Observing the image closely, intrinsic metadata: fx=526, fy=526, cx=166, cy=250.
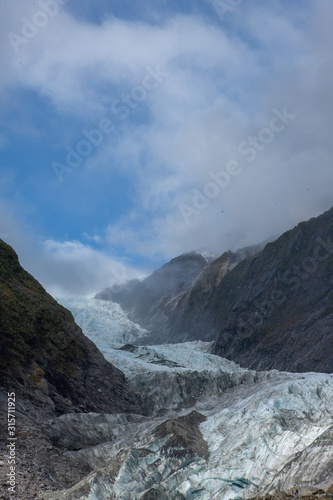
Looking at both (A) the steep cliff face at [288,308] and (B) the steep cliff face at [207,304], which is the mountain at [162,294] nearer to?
(B) the steep cliff face at [207,304]

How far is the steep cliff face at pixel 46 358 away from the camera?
45875mm

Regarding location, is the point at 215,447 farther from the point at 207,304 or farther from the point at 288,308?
the point at 207,304

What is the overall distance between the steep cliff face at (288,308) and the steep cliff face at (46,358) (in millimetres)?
38568

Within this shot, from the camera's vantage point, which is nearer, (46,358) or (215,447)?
(215,447)

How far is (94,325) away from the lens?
5458 inches

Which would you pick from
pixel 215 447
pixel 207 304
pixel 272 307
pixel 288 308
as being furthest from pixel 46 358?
pixel 207 304

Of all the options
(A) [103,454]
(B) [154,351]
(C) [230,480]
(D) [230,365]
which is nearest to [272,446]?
(C) [230,480]

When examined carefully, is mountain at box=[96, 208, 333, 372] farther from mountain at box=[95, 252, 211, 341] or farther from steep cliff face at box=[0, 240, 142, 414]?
steep cliff face at box=[0, 240, 142, 414]

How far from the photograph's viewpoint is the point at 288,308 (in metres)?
106

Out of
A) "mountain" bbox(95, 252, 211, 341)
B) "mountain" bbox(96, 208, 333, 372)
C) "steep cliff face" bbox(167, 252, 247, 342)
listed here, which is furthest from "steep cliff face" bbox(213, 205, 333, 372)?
"mountain" bbox(95, 252, 211, 341)

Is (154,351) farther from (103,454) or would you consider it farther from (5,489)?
(5,489)

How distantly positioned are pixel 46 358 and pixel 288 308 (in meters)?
64.2

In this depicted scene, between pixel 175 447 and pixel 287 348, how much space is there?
63.1m

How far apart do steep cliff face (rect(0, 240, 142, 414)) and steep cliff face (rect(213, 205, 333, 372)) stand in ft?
127
